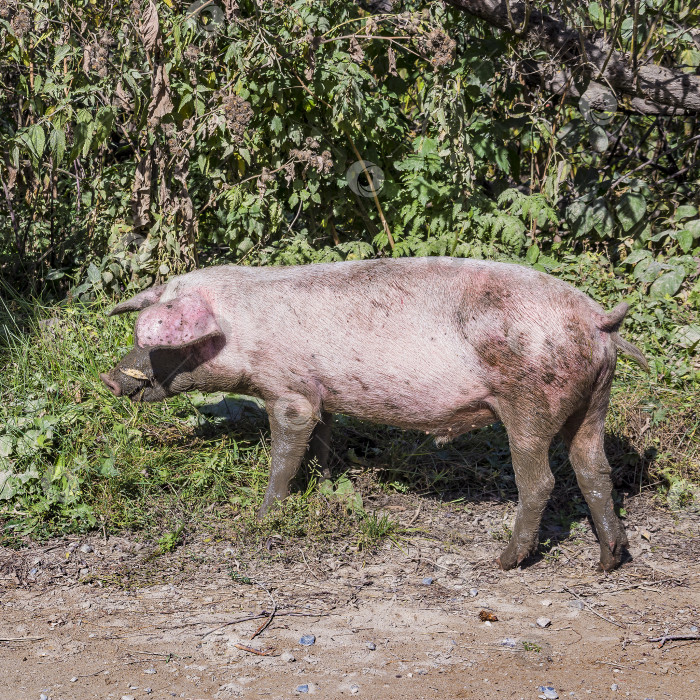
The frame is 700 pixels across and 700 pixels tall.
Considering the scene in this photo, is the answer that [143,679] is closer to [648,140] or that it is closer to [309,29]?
[309,29]

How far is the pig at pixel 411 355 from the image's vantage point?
3660 millimetres

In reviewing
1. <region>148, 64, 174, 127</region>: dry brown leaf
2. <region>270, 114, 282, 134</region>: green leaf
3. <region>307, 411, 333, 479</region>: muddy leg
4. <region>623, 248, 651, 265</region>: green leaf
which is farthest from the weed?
<region>623, 248, 651, 265</region>: green leaf

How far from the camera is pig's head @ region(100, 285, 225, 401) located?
404cm

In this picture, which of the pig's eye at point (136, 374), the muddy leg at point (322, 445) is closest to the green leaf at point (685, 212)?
the muddy leg at point (322, 445)

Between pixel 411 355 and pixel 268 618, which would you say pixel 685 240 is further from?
pixel 268 618

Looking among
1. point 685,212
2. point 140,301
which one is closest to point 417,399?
point 140,301

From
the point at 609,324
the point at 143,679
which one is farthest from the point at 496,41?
the point at 143,679

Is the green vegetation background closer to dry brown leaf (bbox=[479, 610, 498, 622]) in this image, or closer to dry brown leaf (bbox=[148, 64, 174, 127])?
dry brown leaf (bbox=[148, 64, 174, 127])

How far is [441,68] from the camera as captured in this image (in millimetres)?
5699

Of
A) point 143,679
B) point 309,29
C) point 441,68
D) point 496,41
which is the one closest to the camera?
point 143,679

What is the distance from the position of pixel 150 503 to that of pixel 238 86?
2.55m

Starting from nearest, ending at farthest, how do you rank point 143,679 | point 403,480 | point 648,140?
point 143,679 → point 403,480 → point 648,140

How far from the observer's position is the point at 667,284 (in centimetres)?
582

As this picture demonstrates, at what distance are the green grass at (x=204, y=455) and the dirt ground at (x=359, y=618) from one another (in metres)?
0.17
